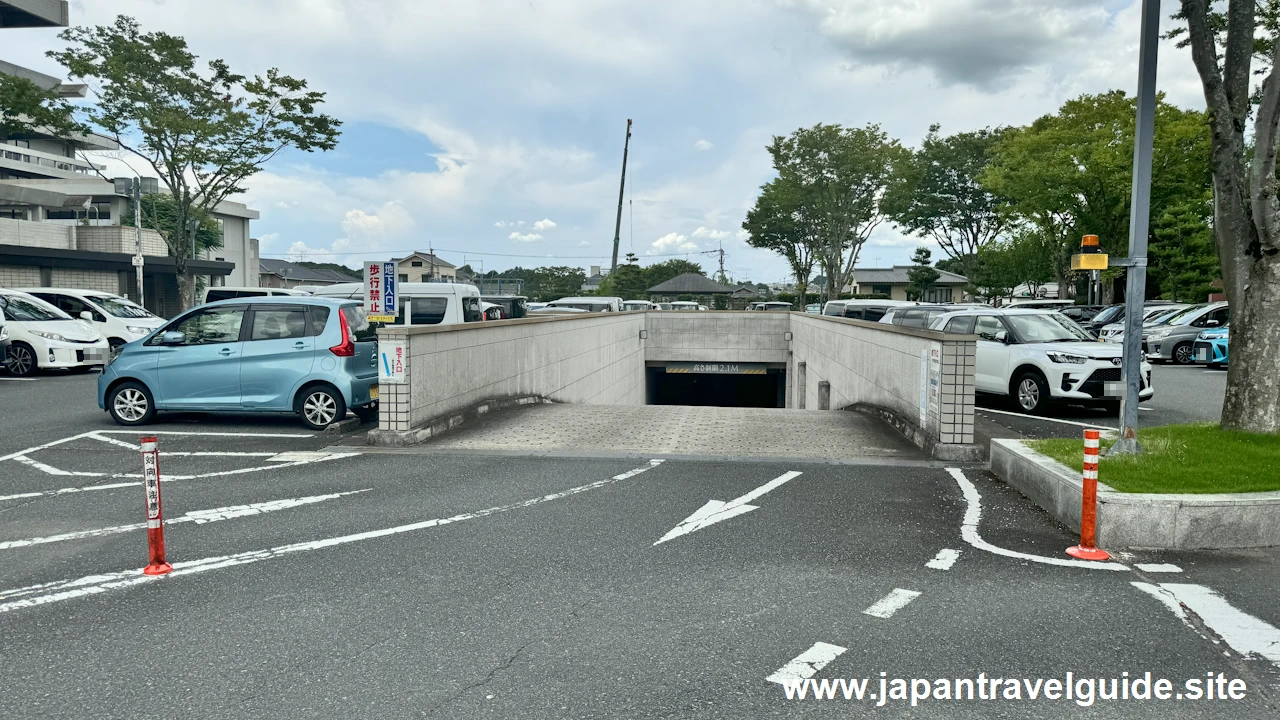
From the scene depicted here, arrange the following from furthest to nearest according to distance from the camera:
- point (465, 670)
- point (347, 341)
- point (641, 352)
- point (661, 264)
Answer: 1. point (661, 264)
2. point (641, 352)
3. point (347, 341)
4. point (465, 670)

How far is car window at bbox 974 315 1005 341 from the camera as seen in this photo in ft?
44.9

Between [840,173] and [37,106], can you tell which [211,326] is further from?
[840,173]

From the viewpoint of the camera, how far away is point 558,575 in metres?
5.18

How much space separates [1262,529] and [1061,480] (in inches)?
49.4

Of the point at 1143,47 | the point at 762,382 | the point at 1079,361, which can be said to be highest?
the point at 1143,47

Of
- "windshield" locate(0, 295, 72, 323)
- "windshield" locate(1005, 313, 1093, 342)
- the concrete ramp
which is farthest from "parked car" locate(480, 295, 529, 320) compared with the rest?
"windshield" locate(1005, 313, 1093, 342)

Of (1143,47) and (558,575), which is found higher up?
(1143,47)

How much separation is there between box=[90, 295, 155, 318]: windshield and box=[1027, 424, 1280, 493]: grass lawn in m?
21.3

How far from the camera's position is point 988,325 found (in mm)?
13930

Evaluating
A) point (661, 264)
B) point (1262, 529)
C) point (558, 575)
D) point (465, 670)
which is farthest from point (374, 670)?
point (661, 264)

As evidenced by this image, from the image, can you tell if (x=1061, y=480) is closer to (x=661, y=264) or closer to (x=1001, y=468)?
(x=1001, y=468)

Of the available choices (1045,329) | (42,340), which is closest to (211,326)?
(42,340)

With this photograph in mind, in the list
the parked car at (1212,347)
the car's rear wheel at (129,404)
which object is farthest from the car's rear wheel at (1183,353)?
the car's rear wheel at (129,404)

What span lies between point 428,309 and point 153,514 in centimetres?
1215
